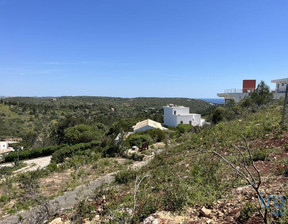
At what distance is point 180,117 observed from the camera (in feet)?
108

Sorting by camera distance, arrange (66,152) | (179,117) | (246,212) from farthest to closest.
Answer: (179,117) → (66,152) → (246,212)

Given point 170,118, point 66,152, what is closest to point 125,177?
point 66,152

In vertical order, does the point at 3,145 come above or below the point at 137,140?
below

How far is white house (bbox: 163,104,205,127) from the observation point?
32.7 metres

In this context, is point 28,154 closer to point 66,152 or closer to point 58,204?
point 66,152

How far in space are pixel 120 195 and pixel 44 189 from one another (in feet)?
15.7

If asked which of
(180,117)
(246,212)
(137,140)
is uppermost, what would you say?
(246,212)

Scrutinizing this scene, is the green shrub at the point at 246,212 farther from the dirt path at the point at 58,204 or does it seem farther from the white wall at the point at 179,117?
the white wall at the point at 179,117

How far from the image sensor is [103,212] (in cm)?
438

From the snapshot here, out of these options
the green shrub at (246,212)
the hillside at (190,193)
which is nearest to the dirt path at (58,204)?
the hillside at (190,193)

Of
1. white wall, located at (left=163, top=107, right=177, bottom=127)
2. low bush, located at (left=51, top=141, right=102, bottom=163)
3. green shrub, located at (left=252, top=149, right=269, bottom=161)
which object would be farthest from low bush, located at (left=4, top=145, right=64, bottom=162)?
green shrub, located at (left=252, top=149, right=269, bottom=161)

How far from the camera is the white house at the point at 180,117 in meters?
32.7

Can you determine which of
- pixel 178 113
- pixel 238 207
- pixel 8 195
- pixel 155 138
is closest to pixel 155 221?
pixel 238 207

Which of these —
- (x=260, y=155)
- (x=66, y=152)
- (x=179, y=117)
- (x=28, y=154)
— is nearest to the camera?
(x=260, y=155)
